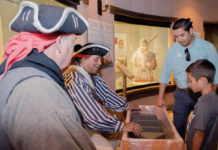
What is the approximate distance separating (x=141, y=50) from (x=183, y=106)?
2.55 m

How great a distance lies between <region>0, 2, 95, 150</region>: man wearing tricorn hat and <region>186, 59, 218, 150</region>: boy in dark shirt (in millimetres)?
1053

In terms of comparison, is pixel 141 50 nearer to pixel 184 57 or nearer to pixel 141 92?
pixel 141 92

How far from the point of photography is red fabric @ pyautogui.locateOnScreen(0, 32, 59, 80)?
25.6 inches

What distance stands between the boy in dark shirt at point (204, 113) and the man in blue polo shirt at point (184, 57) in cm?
→ 39

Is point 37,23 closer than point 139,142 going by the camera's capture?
Yes

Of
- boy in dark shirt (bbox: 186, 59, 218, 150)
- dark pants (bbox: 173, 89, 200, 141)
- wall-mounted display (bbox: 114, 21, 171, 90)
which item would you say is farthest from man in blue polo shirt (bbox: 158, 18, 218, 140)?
wall-mounted display (bbox: 114, 21, 171, 90)

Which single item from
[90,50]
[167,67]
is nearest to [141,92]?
[167,67]

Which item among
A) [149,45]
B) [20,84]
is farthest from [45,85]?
[149,45]

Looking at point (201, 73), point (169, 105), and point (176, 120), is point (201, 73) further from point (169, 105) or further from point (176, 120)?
point (169, 105)

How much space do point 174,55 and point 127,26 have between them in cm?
219

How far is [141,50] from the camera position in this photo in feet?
14.0

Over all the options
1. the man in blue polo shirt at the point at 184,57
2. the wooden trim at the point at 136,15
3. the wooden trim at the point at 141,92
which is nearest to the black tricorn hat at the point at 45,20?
the man in blue polo shirt at the point at 184,57

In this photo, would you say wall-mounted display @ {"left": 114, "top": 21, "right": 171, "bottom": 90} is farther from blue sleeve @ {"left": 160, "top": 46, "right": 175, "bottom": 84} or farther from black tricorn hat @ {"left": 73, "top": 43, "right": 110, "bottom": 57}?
black tricorn hat @ {"left": 73, "top": 43, "right": 110, "bottom": 57}

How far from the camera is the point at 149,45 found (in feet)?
14.6
